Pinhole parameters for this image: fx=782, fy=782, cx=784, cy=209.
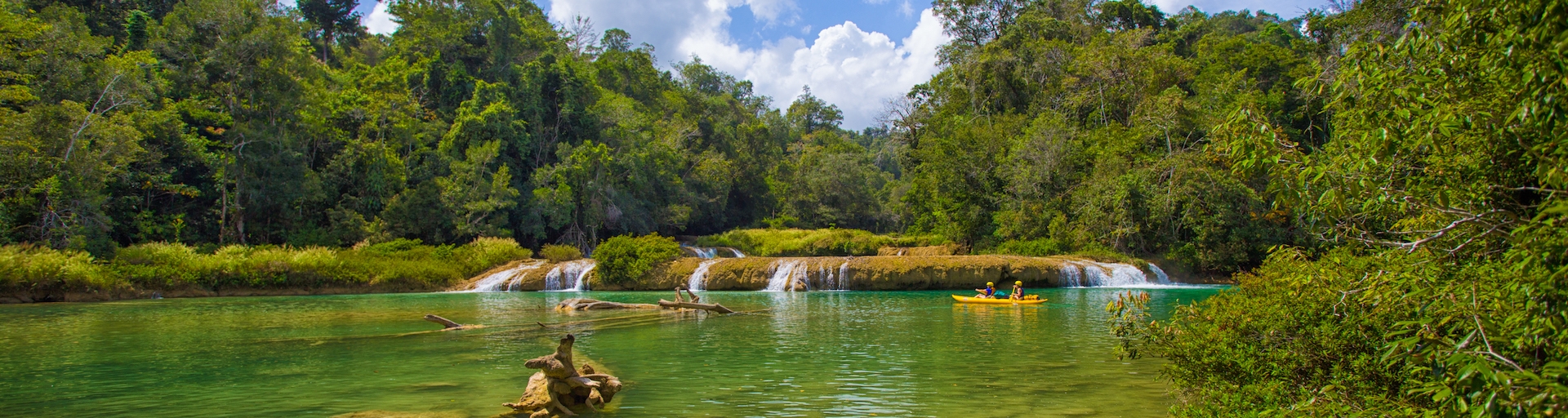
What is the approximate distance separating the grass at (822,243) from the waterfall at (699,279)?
1010 centimetres

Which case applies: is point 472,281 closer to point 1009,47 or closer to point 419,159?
point 419,159

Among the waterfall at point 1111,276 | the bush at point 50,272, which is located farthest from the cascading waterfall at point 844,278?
the bush at point 50,272

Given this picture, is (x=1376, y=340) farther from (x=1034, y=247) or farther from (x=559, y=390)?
(x=1034, y=247)

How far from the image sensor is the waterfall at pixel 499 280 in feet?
89.8

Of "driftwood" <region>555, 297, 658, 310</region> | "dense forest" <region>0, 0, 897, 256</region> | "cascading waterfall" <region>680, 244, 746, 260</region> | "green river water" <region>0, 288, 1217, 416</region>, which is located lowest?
"green river water" <region>0, 288, 1217, 416</region>

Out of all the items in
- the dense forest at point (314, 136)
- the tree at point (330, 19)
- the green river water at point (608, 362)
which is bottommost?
the green river water at point (608, 362)

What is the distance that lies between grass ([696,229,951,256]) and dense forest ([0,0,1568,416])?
2970 mm

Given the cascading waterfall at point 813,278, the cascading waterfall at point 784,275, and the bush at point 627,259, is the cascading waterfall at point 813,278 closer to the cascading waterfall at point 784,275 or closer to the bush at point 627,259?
the cascading waterfall at point 784,275

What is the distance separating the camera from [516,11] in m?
41.4

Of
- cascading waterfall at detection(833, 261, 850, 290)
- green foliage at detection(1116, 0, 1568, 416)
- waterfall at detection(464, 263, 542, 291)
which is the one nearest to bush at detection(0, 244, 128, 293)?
waterfall at detection(464, 263, 542, 291)

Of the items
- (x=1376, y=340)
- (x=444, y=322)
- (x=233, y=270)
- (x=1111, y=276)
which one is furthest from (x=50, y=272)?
(x=1111, y=276)

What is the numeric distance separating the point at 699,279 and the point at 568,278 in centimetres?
492

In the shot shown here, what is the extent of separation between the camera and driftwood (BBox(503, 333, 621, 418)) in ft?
22.1

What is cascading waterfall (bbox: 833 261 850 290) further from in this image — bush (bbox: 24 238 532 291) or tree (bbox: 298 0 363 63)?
tree (bbox: 298 0 363 63)
